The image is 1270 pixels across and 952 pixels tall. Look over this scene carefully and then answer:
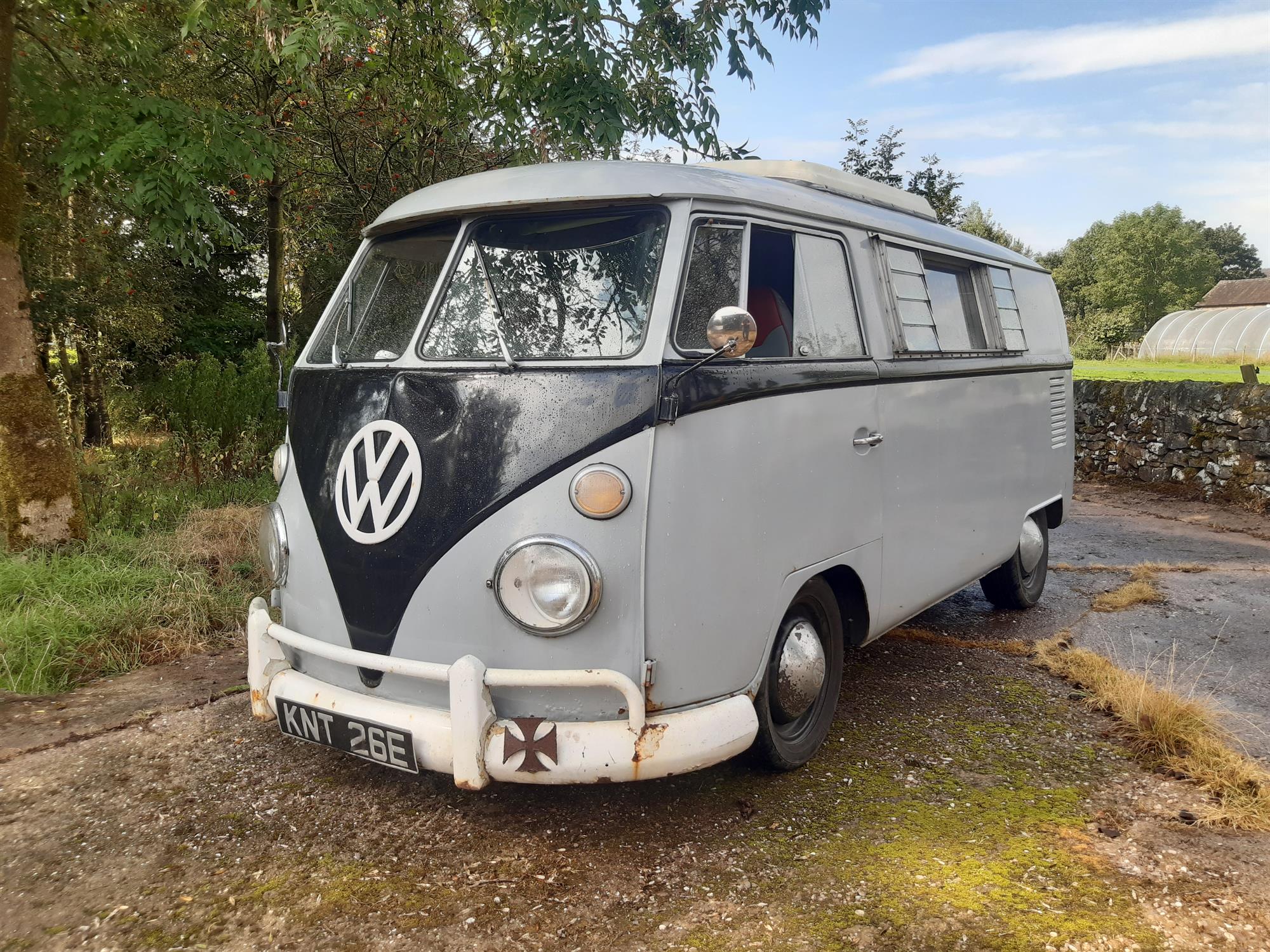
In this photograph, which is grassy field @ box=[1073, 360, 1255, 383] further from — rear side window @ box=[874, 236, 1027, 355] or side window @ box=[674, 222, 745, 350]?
side window @ box=[674, 222, 745, 350]

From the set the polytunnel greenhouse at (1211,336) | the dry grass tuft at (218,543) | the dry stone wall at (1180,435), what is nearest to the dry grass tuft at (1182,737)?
the dry grass tuft at (218,543)

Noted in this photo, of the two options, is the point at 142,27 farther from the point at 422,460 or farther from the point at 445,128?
the point at 422,460

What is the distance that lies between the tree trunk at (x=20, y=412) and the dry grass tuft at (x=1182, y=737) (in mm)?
6355

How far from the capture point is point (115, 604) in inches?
213

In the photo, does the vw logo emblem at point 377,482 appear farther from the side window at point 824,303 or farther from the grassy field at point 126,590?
the grassy field at point 126,590

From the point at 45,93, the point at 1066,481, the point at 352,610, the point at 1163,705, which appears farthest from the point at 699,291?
the point at 45,93

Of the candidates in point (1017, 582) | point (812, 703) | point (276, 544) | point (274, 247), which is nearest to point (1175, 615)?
point (1017, 582)

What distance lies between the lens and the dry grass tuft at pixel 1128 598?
6.45 m

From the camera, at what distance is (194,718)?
433 cm

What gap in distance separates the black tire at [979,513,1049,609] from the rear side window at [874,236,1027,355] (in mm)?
1385

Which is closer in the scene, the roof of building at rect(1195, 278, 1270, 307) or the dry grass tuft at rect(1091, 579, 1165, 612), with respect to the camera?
the dry grass tuft at rect(1091, 579, 1165, 612)

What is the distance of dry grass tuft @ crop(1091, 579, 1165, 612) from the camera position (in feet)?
21.1

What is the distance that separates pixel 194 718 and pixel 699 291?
3.07m

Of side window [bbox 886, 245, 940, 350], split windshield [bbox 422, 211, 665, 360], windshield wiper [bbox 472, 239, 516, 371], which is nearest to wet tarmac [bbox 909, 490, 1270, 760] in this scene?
side window [bbox 886, 245, 940, 350]
